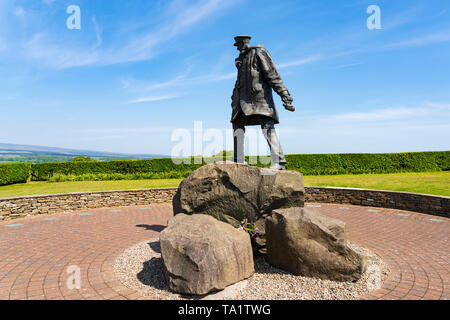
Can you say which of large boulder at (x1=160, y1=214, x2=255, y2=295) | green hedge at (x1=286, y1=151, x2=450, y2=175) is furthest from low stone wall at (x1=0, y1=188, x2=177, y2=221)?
green hedge at (x1=286, y1=151, x2=450, y2=175)

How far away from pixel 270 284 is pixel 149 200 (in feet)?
27.8

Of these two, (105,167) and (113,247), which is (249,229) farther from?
(105,167)

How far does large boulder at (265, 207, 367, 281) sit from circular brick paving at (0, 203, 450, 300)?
0.48 metres

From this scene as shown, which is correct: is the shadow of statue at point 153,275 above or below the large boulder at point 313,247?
below

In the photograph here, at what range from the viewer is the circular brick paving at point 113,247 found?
4.16 metres

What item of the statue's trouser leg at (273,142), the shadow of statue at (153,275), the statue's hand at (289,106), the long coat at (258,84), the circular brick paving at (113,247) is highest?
the long coat at (258,84)

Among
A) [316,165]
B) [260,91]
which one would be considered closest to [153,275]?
[260,91]

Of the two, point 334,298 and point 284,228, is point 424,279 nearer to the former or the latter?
point 334,298

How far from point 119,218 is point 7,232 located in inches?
113

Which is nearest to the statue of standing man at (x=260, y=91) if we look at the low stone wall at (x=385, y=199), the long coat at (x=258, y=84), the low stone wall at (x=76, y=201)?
the long coat at (x=258, y=84)

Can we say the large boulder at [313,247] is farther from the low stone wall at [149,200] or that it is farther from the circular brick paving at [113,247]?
the low stone wall at [149,200]

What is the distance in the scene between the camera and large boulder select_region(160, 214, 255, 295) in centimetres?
372

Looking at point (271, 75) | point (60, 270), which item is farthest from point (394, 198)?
point (60, 270)

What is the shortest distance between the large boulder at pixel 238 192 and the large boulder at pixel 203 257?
1034mm
